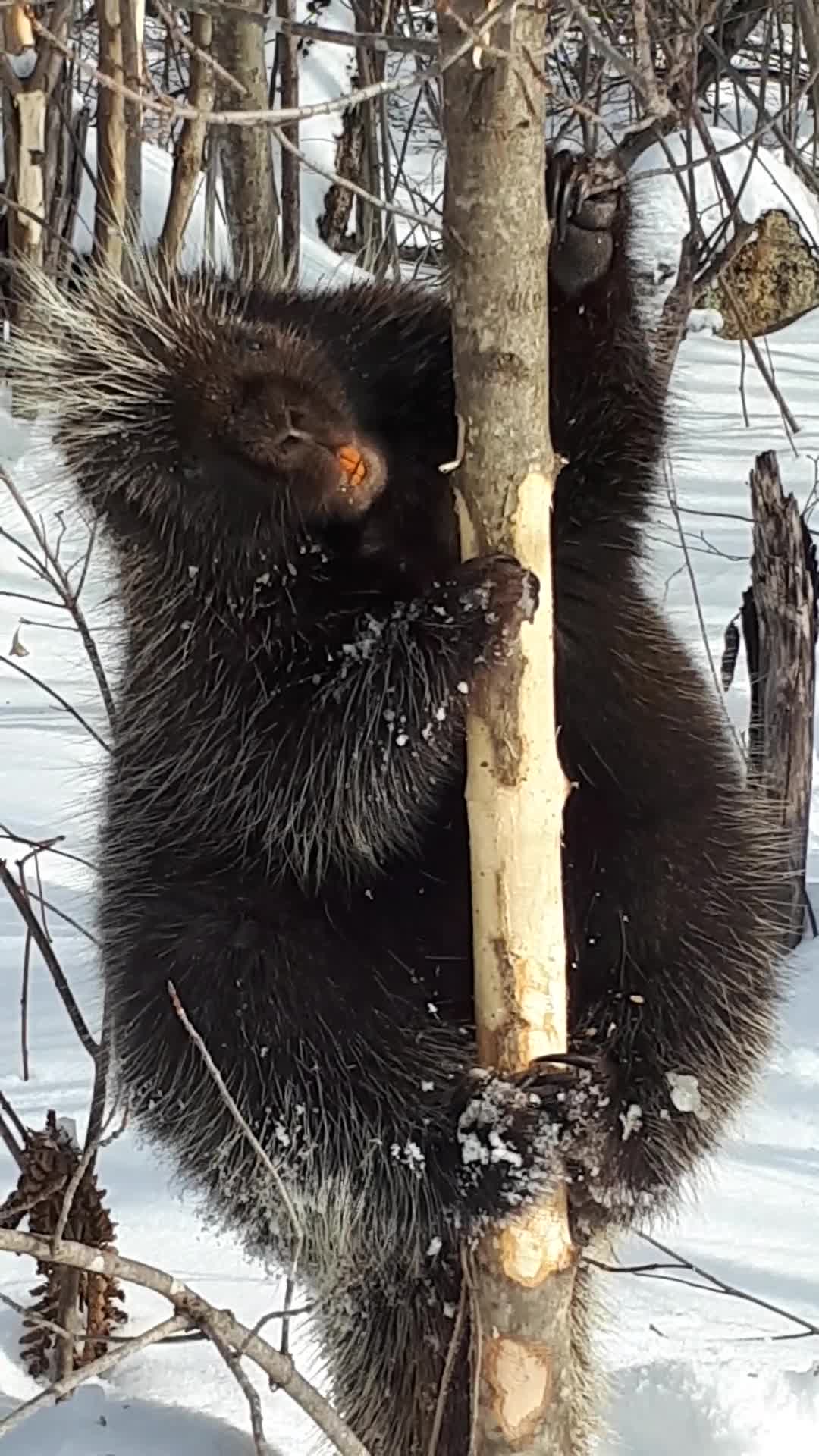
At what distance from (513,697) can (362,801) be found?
0.37 meters

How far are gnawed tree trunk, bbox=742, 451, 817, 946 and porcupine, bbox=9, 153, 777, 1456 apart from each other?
1787 mm

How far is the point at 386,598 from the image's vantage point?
1917 millimetres

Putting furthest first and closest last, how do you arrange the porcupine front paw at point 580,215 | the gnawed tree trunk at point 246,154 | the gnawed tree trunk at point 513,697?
the gnawed tree trunk at point 246,154
the porcupine front paw at point 580,215
the gnawed tree trunk at point 513,697

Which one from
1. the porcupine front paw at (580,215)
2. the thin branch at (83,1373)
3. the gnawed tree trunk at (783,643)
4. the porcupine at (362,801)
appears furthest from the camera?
the gnawed tree trunk at (783,643)

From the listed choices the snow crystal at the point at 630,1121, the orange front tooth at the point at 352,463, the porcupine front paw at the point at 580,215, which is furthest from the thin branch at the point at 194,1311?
the porcupine front paw at the point at 580,215

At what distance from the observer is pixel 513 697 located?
5.01 ft

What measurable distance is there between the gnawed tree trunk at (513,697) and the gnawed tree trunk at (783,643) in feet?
7.46

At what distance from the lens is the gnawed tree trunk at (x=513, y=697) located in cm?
136

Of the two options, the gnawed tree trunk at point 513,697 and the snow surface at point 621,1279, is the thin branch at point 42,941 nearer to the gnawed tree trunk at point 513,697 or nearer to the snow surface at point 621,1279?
the snow surface at point 621,1279

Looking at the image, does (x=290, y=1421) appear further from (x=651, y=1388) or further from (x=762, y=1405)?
(x=762, y=1405)

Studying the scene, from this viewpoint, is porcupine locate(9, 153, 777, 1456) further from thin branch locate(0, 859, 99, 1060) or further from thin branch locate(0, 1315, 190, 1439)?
thin branch locate(0, 1315, 190, 1439)

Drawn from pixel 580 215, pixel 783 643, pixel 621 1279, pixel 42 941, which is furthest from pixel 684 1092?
pixel 783 643

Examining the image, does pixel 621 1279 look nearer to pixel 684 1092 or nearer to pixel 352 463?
pixel 684 1092

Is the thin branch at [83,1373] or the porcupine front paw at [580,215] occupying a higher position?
the porcupine front paw at [580,215]
